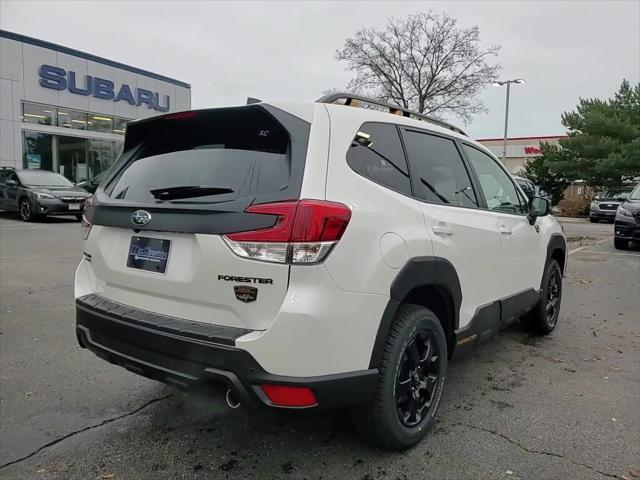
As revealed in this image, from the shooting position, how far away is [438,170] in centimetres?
338

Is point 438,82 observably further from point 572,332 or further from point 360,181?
point 360,181

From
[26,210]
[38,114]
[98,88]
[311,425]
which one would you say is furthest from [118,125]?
[311,425]

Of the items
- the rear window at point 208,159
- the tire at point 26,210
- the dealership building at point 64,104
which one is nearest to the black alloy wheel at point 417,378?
the rear window at point 208,159

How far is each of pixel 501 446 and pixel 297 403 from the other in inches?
52.6

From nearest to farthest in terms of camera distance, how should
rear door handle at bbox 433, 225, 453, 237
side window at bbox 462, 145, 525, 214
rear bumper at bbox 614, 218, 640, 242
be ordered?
rear door handle at bbox 433, 225, 453, 237 → side window at bbox 462, 145, 525, 214 → rear bumper at bbox 614, 218, 640, 242

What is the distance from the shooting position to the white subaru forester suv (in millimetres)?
2297

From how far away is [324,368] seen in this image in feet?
7.66

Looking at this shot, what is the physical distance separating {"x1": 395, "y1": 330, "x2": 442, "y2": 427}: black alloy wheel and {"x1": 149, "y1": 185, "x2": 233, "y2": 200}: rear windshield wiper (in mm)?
1261

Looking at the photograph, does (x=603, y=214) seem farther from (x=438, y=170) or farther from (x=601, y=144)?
(x=438, y=170)

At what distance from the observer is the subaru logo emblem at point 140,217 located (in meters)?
2.64

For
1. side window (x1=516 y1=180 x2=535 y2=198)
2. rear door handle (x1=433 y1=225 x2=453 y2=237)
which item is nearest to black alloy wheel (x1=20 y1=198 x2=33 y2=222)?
side window (x1=516 y1=180 x2=535 y2=198)

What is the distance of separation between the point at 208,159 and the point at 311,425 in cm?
165

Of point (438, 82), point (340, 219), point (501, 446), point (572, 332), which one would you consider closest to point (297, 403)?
point (340, 219)

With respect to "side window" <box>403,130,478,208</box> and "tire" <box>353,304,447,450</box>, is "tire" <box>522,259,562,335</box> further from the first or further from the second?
"tire" <box>353,304,447,450</box>
